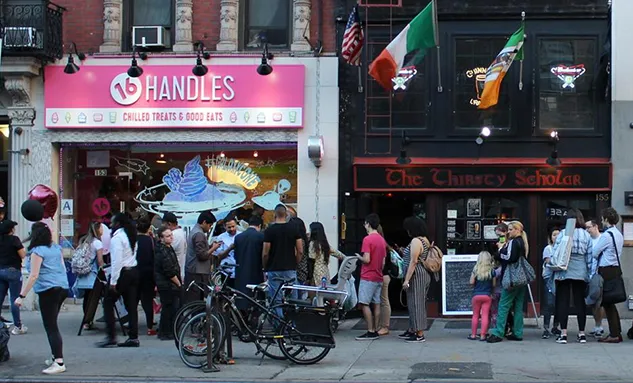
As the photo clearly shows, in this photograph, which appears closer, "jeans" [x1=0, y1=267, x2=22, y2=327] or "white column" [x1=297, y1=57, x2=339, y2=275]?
"jeans" [x1=0, y1=267, x2=22, y2=327]

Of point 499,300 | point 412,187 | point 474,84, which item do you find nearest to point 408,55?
point 474,84

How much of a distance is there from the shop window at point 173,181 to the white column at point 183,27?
1.81 meters

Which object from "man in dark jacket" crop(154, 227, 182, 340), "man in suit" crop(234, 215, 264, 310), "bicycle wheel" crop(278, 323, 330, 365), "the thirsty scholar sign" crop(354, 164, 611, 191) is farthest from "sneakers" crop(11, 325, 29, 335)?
"the thirsty scholar sign" crop(354, 164, 611, 191)

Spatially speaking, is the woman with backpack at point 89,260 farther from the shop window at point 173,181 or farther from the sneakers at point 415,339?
the sneakers at point 415,339

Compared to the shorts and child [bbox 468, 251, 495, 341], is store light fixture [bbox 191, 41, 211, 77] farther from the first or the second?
child [bbox 468, 251, 495, 341]

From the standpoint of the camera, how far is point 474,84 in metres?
15.0

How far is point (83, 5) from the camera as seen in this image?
15.9 meters

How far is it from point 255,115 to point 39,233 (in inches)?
238

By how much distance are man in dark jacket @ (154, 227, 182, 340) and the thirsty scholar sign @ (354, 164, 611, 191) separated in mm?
3987

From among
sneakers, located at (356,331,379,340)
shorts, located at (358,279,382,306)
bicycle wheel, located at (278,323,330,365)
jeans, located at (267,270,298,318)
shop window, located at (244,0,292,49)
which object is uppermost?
shop window, located at (244,0,292,49)

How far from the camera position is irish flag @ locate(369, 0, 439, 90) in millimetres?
13492

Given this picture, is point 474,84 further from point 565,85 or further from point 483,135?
point 565,85

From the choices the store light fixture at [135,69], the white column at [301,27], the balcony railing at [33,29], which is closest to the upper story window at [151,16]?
the store light fixture at [135,69]

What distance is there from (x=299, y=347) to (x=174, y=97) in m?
6.54
